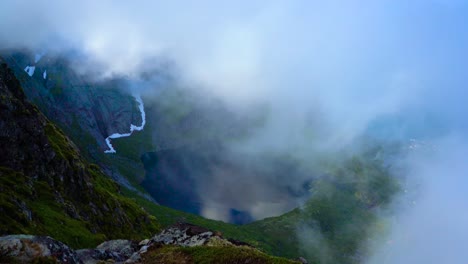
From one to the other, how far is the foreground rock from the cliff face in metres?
14.3

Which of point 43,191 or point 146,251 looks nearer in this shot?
point 146,251

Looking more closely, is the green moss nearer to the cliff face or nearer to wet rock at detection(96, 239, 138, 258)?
wet rock at detection(96, 239, 138, 258)

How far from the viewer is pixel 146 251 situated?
47.9 meters

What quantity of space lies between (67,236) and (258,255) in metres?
44.8

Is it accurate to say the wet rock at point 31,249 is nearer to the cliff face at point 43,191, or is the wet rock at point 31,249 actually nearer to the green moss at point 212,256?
the green moss at point 212,256

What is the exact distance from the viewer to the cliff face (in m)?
63.6

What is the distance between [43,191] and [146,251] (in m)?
49.1

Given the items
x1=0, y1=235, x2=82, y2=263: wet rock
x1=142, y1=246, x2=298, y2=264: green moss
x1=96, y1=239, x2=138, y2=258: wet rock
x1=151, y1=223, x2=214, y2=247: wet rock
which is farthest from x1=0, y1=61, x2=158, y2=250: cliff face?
x1=142, y1=246, x2=298, y2=264: green moss

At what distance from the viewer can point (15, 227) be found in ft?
169

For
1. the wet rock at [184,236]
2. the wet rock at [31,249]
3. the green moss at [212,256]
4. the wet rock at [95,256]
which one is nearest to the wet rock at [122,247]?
the wet rock at [184,236]

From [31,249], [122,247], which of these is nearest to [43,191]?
[122,247]

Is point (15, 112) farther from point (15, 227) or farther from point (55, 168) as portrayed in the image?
point (15, 227)

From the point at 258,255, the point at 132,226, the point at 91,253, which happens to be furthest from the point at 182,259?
the point at 132,226

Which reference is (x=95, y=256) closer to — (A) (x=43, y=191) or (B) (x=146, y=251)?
(B) (x=146, y=251)
